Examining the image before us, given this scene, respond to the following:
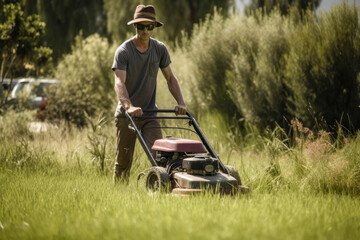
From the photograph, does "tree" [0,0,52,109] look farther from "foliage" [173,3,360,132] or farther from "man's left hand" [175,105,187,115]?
"man's left hand" [175,105,187,115]

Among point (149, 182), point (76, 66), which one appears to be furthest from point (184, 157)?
point (76, 66)

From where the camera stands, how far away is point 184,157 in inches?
206

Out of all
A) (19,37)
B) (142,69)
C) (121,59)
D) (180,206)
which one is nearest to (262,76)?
(142,69)

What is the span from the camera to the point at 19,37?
10.8 m

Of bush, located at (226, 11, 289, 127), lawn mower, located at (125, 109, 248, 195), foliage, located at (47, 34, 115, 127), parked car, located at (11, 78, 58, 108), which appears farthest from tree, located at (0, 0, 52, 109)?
lawn mower, located at (125, 109, 248, 195)

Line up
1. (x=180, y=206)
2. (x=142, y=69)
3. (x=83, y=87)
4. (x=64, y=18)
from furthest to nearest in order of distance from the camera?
1. (x=64, y=18)
2. (x=83, y=87)
3. (x=142, y=69)
4. (x=180, y=206)

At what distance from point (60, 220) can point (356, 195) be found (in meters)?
3.02

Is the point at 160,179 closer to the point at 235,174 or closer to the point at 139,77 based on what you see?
the point at 235,174

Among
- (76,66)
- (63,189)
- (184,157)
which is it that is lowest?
(63,189)

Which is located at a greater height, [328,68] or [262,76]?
[328,68]

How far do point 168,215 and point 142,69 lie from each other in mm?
2272

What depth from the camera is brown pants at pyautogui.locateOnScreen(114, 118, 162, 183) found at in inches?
232

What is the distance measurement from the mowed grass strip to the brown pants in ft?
1.55

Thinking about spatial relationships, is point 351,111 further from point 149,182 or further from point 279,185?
point 149,182
